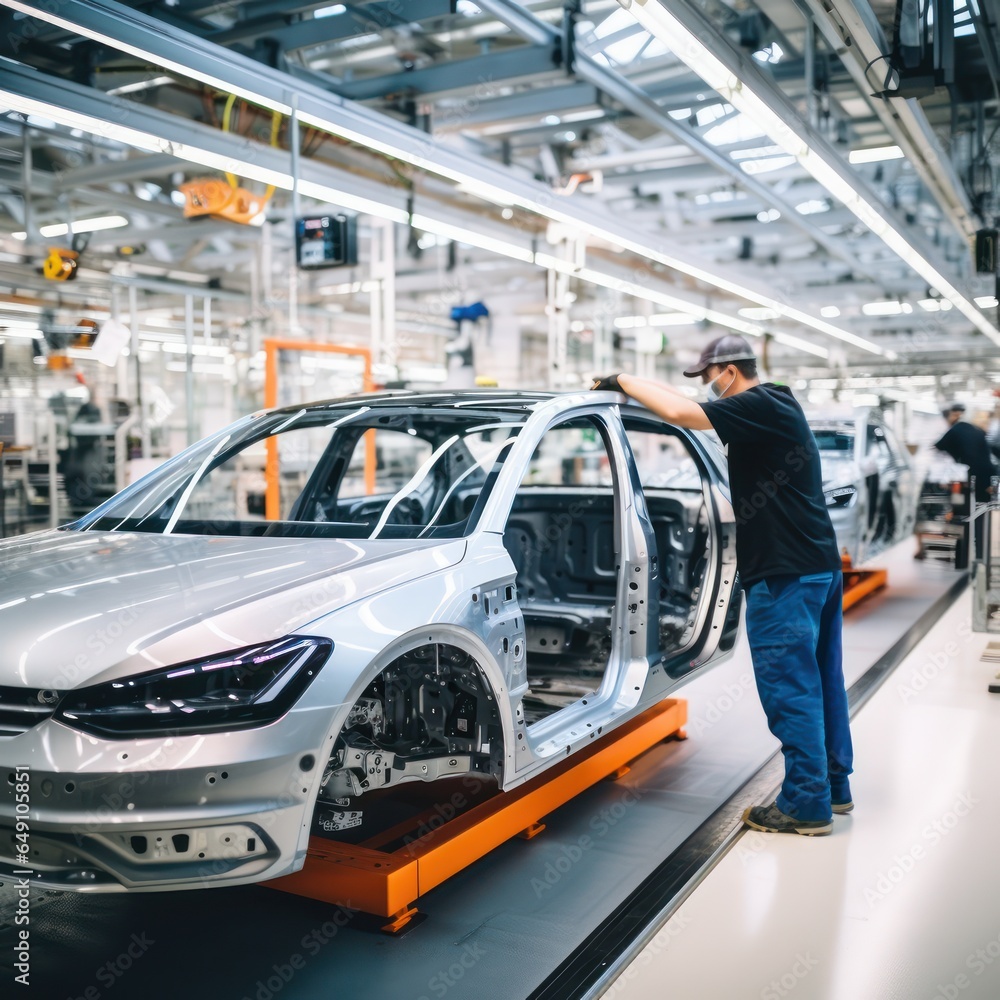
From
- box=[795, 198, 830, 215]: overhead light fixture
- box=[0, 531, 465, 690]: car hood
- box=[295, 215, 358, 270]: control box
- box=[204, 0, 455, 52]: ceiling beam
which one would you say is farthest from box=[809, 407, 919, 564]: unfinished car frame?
box=[0, 531, 465, 690]: car hood

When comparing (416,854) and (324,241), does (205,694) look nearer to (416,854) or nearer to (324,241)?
(416,854)

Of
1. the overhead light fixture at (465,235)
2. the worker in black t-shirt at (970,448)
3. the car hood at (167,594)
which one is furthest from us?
the worker in black t-shirt at (970,448)

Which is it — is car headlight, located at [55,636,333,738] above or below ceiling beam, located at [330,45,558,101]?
below

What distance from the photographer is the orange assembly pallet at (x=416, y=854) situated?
8.29 feet

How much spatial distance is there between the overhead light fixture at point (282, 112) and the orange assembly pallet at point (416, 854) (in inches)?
119

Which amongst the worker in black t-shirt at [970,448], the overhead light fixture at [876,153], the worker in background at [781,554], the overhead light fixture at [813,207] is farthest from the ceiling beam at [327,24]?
the overhead light fixture at [813,207]

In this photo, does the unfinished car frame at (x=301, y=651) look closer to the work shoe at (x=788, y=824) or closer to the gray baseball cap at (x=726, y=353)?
the gray baseball cap at (x=726, y=353)

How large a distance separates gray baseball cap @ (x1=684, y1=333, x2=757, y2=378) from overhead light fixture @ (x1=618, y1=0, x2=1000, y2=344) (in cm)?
142

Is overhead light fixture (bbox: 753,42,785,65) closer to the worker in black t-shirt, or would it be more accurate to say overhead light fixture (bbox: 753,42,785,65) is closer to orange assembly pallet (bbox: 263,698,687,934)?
the worker in black t-shirt

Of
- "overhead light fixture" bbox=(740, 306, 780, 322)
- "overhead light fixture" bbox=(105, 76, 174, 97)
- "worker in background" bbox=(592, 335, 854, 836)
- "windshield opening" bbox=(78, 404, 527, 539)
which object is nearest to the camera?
"windshield opening" bbox=(78, 404, 527, 539)

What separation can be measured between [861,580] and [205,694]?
7461 mm

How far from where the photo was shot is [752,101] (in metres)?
4.79

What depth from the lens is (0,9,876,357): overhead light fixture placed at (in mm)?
4148

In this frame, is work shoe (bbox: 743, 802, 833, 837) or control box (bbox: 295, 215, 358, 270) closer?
work shoe (bbox: 743, 802, 833, 837)
